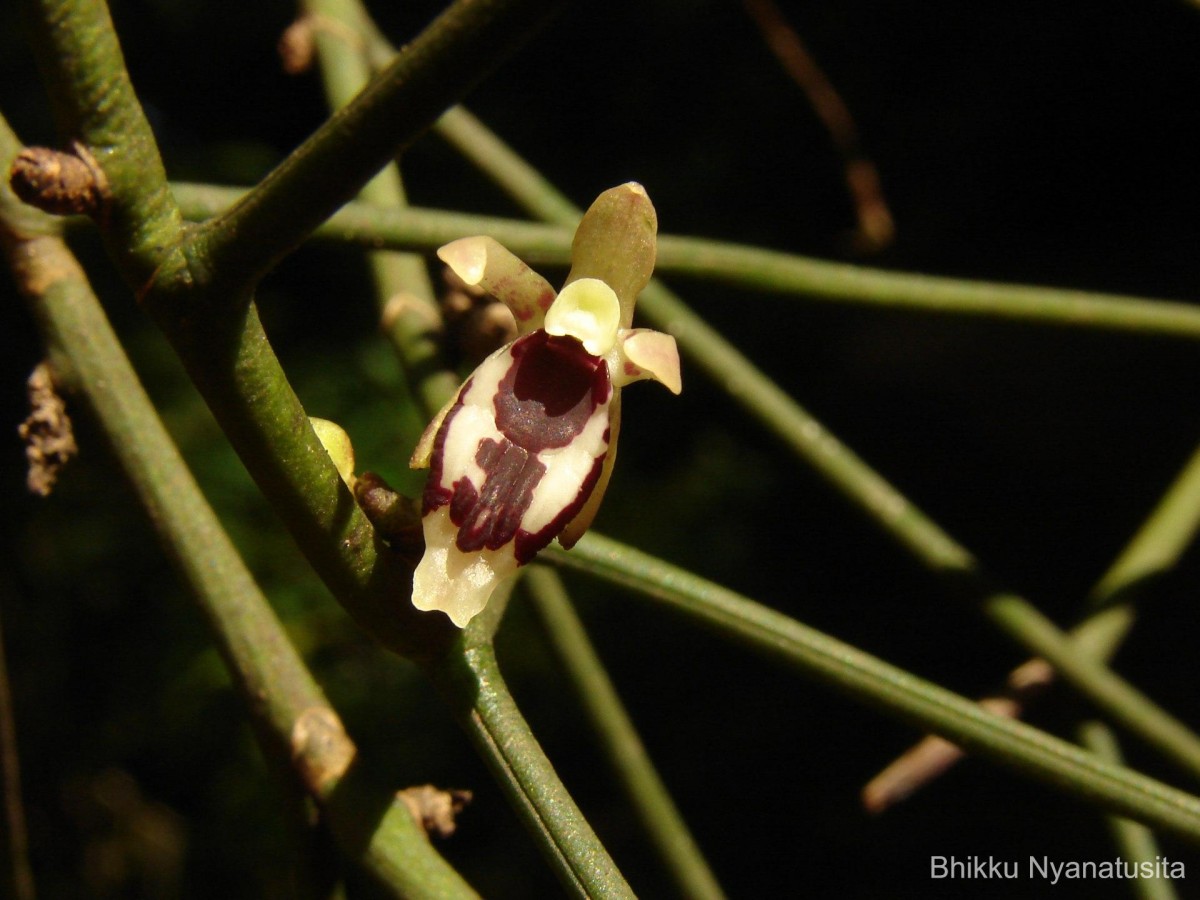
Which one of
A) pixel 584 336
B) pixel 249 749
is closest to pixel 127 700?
pixel 249 749

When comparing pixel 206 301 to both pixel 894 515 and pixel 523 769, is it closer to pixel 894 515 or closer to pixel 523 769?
pixel 523 769

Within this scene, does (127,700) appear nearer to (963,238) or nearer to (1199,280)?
(963,238)

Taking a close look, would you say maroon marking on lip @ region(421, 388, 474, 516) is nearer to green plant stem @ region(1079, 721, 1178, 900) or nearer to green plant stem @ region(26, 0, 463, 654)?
green plant stem @ region(26, 0, 463, 654)

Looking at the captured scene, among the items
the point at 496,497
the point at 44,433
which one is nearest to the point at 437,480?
the point at 496,497

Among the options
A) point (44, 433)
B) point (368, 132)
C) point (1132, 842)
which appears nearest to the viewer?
point (368, 132)

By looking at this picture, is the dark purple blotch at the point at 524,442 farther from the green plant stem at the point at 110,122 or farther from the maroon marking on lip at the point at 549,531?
the green plant stem at the point at 110,122

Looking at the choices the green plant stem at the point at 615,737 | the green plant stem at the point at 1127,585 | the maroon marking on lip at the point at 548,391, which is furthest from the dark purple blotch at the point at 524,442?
the green plant stem at the point at 1127,585

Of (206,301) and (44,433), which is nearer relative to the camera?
(206,301)
